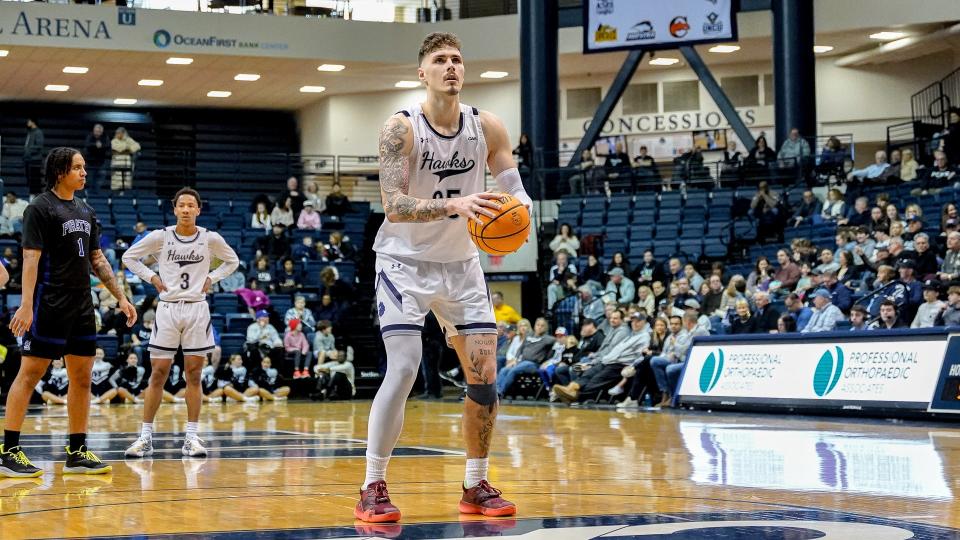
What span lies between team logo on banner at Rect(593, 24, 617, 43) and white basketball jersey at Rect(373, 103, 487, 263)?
66.3 feet

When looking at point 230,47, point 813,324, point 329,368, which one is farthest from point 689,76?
point 813,324

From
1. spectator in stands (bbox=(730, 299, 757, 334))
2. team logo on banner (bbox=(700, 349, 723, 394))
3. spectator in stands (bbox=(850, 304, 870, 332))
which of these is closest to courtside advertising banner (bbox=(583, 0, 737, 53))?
spectator in stands (bbox=(730, 299, 757, 334))

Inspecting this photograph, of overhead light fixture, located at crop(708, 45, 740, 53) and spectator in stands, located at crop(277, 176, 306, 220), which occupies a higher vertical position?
overhead light fixture, located at crop(708, 45, 740, 53)

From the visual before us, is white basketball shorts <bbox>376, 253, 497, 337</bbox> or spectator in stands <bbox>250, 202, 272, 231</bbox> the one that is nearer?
white basketball shorts <bbox>376, 253, 497, 337</bbox>

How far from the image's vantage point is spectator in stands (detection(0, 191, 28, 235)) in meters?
22.6

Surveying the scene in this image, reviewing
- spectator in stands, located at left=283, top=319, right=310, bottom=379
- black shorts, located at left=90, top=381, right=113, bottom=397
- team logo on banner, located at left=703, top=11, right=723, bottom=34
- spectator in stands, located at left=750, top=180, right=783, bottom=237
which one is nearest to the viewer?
black shorts, located at left=90, top=381, right=113, bottom=397

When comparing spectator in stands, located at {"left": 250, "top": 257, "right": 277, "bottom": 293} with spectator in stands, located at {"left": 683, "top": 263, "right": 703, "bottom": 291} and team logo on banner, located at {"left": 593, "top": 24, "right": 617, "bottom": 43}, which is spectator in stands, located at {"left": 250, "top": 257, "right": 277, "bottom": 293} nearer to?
spectator in stands, located at {"left": 683, "top": 263, "right": 703, "bottom": 291}

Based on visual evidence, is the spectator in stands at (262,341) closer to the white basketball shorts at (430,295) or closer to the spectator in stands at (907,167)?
the spectator in stands at (907,167)

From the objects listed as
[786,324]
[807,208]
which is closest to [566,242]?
[807,208]

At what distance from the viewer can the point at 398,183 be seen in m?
5.71

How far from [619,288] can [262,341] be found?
5.80 m

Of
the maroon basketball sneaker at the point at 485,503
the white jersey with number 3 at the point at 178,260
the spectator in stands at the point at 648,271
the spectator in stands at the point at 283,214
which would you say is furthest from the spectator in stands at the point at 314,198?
the maroon basketball sneaker at the point at 485,503

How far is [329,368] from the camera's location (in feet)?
70.8

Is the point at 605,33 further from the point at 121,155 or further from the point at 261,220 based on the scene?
the point at 121,155
